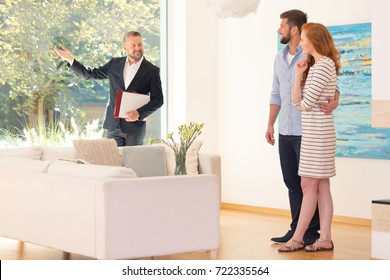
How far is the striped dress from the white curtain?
91 cm

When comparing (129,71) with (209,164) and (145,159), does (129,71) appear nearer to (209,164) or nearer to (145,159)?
(145,159)

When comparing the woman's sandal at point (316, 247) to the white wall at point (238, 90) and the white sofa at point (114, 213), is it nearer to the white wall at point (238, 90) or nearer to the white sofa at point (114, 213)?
the white sofa at point (114, 213)

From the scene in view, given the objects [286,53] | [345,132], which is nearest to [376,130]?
[345,132]

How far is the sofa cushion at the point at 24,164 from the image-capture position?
595cm

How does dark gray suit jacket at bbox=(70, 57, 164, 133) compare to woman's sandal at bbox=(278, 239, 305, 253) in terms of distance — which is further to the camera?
dark gray suit jacket at bbox=(70, 57, 164, 133)

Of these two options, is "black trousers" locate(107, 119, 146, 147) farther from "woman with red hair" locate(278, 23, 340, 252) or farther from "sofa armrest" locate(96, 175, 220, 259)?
"sofa armrest" locate(96, 175, 220, 259)

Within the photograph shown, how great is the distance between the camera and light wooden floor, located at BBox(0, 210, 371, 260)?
20.1 feet

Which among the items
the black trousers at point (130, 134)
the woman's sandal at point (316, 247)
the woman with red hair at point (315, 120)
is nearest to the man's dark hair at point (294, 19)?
the woman with red hair at point (315, 120)

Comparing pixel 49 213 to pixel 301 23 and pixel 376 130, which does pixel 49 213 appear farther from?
pixel 376 130

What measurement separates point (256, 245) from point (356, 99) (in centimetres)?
202

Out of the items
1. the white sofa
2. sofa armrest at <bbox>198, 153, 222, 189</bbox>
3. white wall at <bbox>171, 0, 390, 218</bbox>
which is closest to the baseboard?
white wall at <bbox>171, 0, 390, 218</bbox>

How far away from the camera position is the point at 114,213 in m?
5.25

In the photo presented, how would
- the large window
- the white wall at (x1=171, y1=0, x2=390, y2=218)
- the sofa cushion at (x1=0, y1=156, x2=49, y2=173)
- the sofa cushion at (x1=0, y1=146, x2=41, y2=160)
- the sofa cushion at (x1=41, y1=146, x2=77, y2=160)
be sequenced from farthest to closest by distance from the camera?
1. the white wall at (x1=171, y1=0, x2=390, y2=218)
2. the large window
3. the sofa cushion at (x1=41, y1=146, x2=77, y2=160)
4. the sofa cushion at (x1=0, y1=146, x2=41, y2=160)
5. the sofa cushion at (x1=0, y1=156, x2=49, y2=173)

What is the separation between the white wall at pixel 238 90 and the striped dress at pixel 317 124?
234 cm
